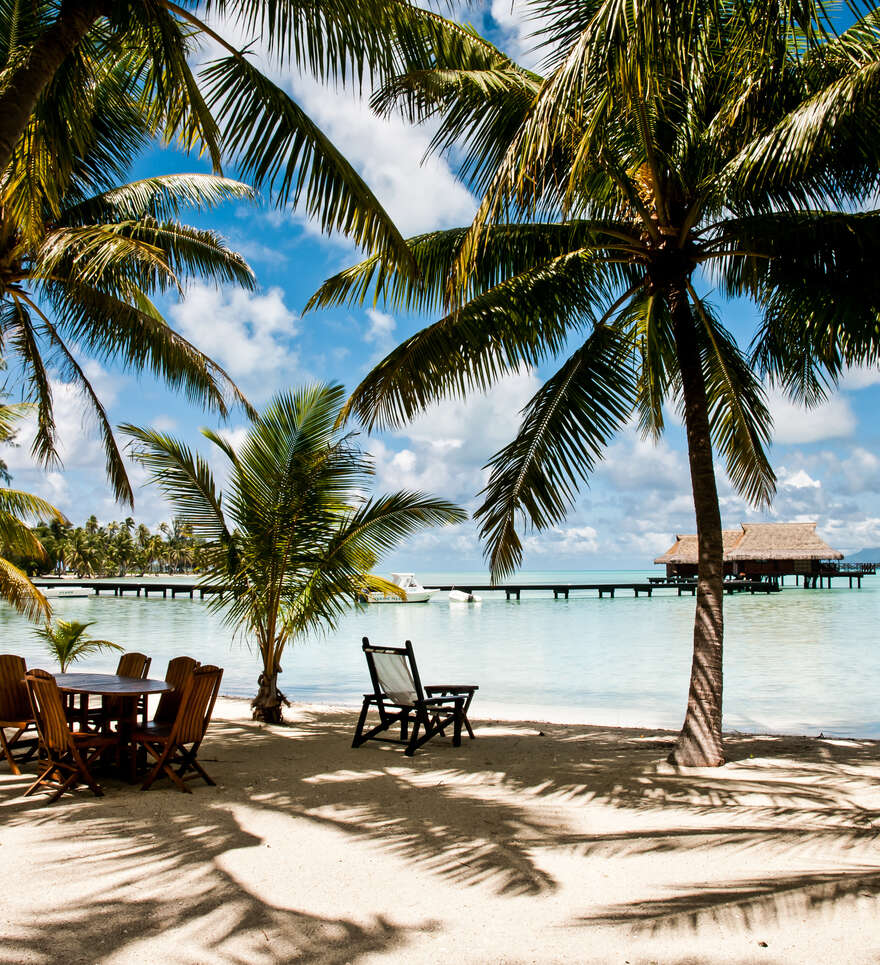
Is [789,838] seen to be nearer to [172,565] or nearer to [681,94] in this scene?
[681,94]

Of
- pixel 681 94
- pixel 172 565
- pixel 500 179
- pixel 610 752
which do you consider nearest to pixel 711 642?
pixel 610 752

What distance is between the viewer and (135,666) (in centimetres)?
679

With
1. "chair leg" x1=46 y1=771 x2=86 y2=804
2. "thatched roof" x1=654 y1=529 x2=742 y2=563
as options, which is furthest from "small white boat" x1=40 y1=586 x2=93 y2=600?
"chair leg" x1=46 y1=771 x2=86 y2=804

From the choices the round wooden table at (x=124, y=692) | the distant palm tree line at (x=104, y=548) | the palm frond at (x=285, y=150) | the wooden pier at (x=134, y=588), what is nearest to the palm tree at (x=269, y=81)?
the palm frond at (x=285, y=150)

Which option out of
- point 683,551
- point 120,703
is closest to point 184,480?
point 120,703

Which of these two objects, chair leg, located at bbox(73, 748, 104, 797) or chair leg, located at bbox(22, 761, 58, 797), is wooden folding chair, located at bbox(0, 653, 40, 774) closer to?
chair leg, located at bbox(22, 761, 58, 797)

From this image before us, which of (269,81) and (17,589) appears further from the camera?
(17,589)

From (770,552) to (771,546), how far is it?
21.6 inches

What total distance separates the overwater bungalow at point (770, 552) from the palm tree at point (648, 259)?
45.0m

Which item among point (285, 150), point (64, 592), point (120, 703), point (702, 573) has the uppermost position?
point (285, 150)

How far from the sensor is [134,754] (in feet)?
18.1

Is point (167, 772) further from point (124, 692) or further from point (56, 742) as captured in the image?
point (56, 742)

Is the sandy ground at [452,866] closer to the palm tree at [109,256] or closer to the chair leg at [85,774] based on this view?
the chair leg at [85,774]

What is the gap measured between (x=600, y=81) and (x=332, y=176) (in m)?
1.75
